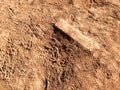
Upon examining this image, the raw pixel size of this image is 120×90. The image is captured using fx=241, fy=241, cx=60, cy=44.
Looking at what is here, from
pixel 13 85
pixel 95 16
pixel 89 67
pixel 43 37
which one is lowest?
pixel 13 85

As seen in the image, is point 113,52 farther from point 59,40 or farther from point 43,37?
point 43,37

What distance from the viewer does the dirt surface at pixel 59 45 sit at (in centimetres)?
343

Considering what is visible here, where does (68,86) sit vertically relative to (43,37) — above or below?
below

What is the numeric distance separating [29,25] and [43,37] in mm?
302

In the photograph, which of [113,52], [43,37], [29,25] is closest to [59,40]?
[43,37]

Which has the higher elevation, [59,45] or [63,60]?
[59,45]

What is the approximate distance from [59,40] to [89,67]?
596 millimetres

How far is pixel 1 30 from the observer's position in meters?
3.70

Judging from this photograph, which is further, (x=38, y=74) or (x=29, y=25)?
(x=29, y=25)

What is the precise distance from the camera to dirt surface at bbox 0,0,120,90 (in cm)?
343

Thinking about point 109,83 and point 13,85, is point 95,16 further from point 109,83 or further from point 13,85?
point 13,85

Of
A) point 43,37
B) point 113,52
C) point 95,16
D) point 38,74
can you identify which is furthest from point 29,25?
point 113,52

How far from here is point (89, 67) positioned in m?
3.47

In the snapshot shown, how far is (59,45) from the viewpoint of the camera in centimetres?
357
